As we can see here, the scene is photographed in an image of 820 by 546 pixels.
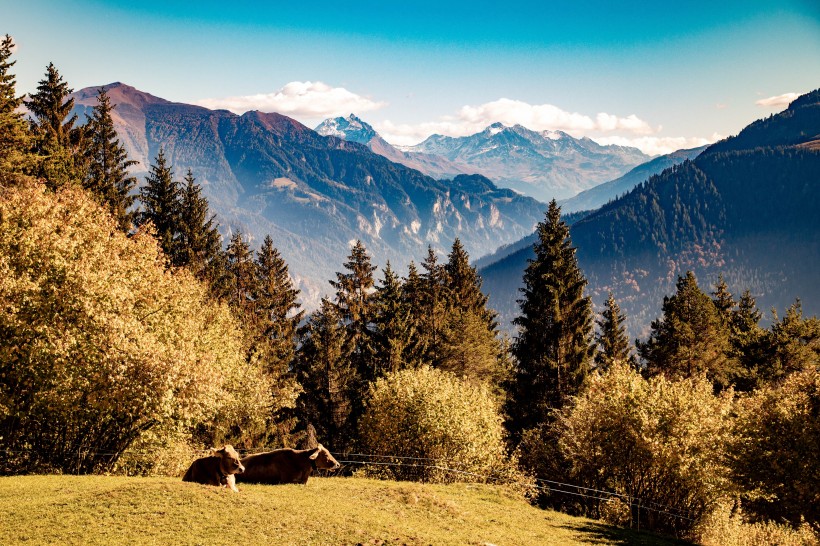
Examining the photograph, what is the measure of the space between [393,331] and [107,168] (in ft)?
119

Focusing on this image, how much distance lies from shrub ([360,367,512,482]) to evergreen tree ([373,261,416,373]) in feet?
39.6

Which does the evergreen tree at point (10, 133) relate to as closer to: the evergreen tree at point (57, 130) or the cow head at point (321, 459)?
the evergreen tree at point (57, 130)

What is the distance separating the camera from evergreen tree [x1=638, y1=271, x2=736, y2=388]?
6303 centimetres

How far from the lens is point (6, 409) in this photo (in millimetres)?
23625

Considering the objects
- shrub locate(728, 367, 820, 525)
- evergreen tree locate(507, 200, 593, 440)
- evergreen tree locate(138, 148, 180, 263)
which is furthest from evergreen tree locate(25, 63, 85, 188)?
shrub locate(728, 367, 820, 525)

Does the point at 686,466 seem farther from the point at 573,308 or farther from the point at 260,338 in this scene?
the point at 260,338

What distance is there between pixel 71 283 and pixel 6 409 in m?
5.85

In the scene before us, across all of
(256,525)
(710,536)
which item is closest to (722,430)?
(710,536)

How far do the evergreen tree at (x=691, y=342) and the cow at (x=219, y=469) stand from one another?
5429cm

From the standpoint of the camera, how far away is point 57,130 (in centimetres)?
5500

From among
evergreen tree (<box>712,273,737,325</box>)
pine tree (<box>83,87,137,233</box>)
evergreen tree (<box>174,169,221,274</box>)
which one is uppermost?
pine tree (<box>83,87,137,233</box>)

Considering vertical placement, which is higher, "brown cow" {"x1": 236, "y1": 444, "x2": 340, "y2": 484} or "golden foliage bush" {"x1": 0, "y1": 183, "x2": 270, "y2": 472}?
"golden foliage bush" {"x1": 0, "y1": 183, "x2": 270, "y2": 472}

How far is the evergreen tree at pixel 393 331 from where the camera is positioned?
59.4m

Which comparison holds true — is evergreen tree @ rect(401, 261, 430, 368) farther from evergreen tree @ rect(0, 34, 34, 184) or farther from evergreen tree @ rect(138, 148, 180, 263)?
evergreen tree @ rect(0, 34, 34, 184)
